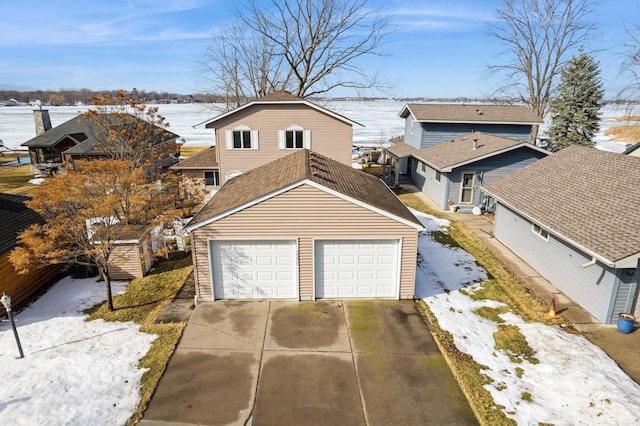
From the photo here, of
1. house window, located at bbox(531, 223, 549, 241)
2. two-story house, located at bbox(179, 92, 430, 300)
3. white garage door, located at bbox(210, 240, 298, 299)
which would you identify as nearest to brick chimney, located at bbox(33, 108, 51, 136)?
two-story house, located at bbox(179, 92, 430, 300)

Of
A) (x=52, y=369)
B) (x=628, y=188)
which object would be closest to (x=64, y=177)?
(x=52, y=369)

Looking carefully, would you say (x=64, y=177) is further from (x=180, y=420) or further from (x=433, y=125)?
(x=433, y=125)

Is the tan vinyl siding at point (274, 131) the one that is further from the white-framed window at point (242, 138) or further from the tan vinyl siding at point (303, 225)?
the tan vinyl siding at point (303, 225)

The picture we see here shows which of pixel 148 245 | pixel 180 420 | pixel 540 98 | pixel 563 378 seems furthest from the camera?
pixel 540 98

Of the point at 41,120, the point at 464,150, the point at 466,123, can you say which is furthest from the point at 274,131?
the point at 41,120

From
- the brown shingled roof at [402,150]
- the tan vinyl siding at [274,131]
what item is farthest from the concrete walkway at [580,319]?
the brown shingled roof at [402,150]

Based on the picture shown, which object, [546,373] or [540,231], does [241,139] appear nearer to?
[540,231]
